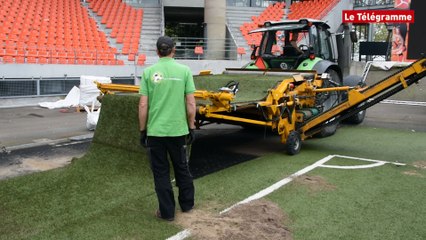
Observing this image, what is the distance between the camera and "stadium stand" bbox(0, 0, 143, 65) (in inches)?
577

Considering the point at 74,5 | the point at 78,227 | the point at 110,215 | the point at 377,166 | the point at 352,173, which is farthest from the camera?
the point at 74,5

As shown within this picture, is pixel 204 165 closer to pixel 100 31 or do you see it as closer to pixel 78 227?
pixel 78 227

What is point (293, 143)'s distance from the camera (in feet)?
23.6

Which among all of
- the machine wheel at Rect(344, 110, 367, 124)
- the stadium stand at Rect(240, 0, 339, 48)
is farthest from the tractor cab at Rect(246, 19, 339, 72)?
the stadium stand at Rect(240, 0, 339, 48)

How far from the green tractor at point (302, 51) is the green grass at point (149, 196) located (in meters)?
1.96

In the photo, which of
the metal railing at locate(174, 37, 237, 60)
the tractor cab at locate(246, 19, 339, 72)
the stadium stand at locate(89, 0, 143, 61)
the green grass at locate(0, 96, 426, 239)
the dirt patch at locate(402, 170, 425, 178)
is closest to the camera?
the green grass at locate(0, 96, 426, 239)

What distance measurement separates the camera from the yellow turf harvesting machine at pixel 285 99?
6395mm

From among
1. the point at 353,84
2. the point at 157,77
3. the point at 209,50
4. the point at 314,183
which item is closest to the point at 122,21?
the point at 209,50

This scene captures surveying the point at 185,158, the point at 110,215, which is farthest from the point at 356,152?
the point at 110,215

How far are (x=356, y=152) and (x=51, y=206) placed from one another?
5.16 m

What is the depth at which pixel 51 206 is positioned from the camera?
4.61 m

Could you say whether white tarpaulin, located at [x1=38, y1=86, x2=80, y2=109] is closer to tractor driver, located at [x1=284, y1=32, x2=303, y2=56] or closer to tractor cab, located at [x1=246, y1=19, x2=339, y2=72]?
tractor cab, located at [x1=246, y1=19, x2=339, y2=72]

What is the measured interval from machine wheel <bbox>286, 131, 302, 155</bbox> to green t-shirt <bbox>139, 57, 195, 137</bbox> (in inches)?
126

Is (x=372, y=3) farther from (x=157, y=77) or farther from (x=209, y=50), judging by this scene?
(x=157, y=77)
